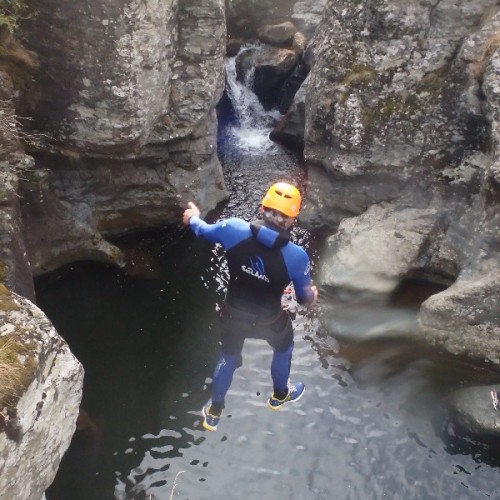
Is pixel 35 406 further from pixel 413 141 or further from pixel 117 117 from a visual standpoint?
pixel 413 141

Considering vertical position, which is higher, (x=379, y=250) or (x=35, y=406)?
(x=35, y=406)

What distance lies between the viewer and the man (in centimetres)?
686

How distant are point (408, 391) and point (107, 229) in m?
8.70

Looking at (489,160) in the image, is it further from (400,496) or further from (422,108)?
(400,496)

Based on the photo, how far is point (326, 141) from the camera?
13.2 meters

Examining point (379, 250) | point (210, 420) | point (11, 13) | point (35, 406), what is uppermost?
point (11, 13)

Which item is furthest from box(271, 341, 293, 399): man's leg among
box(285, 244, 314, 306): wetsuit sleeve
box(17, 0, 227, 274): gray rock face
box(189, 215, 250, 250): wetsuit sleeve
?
box(17, 0, 227, 274): gray rock face

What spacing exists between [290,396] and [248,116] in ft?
52.4

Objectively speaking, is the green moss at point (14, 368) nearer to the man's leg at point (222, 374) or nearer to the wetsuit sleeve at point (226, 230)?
the wetsuit sleeve at point (226, 230)

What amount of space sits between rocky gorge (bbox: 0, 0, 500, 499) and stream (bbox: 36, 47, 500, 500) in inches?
23.8

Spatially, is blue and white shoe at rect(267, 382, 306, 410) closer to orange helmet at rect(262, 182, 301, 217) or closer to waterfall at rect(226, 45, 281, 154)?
orange helmet at rect(262, 182, 301, 217)

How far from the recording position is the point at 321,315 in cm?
1154

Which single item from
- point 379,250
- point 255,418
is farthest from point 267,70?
point 255,418

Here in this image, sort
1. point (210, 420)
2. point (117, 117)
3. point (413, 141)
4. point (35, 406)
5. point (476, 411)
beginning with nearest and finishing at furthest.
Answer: point (35, 406) → point (210, 420) → point (476, 411) → point (117, 117) → point (413, 141)
